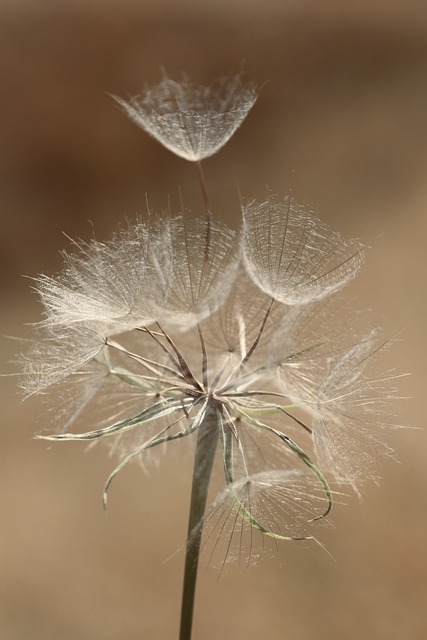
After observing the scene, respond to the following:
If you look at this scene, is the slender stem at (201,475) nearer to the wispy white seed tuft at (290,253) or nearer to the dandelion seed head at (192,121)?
the wispy white seed tuft at (290,253)

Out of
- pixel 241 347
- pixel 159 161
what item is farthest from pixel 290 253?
pixel 159 161

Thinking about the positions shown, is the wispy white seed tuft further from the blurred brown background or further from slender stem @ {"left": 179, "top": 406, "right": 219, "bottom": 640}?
the blurred brown background

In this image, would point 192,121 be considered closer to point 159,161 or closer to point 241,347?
point 241,347

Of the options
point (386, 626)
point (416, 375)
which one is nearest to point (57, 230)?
point (416, 375)

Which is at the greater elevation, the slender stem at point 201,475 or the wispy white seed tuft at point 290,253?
the wispy white seed tuft at point 290,253

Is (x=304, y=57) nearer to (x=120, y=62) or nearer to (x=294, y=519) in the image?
(x=120, y=62)

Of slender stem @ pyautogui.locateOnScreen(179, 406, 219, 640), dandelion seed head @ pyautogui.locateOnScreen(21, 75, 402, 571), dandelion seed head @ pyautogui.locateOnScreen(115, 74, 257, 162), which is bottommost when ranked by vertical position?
slender stem @ pyautogui.locateOnScreen(179, 406, 219, 640)

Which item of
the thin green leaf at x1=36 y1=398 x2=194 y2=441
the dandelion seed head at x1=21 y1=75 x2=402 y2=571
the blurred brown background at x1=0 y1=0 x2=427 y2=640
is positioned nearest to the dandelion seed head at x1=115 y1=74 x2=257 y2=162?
the dandelion seed head at x1=21 y1=75 x2=402 y2=571

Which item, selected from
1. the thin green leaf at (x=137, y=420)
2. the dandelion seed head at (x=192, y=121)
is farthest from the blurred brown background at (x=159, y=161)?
the thin green leaf at (x=137, y=420)
